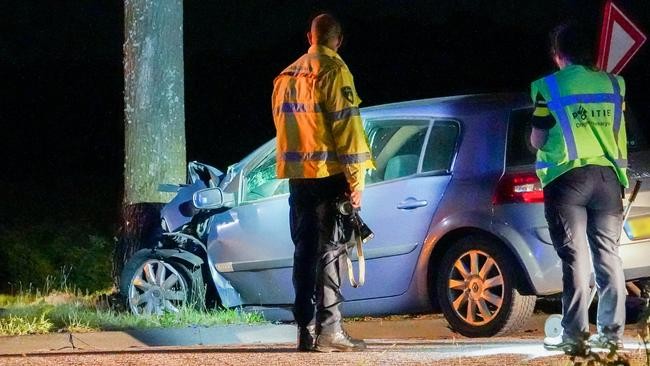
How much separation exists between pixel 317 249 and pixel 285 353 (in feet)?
1.97

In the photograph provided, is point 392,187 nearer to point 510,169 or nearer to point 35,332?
point 510,169

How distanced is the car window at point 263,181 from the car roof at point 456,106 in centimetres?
76

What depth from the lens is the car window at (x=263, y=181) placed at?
9.52 m

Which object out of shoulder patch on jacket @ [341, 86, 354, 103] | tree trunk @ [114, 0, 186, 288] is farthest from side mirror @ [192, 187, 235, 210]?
shoulder patch on jacket @ [341, 86, 354, 103]

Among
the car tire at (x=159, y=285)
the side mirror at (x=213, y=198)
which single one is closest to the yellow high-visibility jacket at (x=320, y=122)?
the side mirror at (x=213, y=198)

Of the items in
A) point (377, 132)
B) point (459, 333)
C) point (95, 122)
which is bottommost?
point (459, 333)

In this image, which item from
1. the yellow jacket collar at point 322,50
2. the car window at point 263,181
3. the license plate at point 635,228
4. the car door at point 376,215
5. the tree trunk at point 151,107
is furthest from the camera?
the tree trunk at point 151,107

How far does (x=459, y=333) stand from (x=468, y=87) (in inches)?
859

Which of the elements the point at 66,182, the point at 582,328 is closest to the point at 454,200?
the point at 582,328

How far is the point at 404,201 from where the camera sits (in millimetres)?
8766

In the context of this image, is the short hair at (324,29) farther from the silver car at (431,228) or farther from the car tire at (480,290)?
the car tire at (480,290)

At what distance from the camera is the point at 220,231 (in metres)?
9.76

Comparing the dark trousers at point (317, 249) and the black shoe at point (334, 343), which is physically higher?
the dark trousers at point (317, 249)

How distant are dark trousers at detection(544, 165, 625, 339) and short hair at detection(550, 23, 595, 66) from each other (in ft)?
1.75
